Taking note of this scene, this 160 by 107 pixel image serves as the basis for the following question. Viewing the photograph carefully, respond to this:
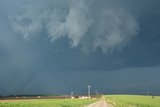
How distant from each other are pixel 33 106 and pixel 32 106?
532mm

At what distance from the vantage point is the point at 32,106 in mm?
81312

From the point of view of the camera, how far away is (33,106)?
8181 centimetres
